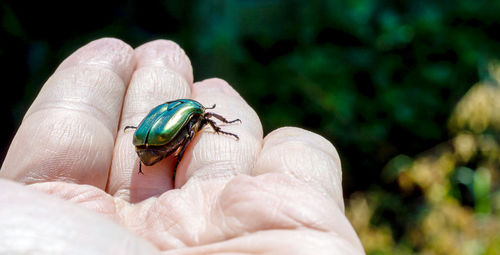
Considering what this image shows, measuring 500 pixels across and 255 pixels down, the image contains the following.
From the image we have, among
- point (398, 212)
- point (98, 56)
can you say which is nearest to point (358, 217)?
point (398, 212)

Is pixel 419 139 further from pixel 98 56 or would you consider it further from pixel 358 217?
pixel 98 56

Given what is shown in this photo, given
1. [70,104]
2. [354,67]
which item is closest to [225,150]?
[70,104]

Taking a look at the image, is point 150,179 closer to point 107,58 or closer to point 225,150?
point 225,150

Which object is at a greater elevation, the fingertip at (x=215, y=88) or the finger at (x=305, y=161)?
the fingertip at (x=215, y=88)

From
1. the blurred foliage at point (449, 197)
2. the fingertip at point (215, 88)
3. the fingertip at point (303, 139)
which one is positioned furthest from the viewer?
the blurred foliage at point (449, 197)

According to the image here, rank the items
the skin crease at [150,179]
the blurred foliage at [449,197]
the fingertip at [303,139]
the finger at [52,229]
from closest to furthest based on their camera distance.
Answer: the finger at [52,229]
the skin crease at [150,179]
the fingertip at [303,139]
the blurred foliage at [449,197]

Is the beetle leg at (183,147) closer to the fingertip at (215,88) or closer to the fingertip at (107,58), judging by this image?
the fingertip at (215,88)

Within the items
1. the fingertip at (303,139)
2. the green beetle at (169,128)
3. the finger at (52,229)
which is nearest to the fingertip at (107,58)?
the green beetle at (169,128)
